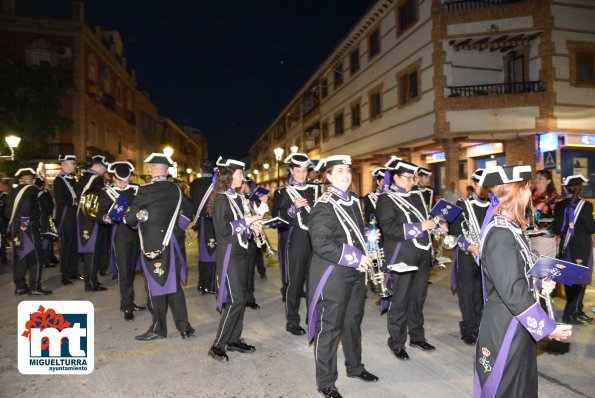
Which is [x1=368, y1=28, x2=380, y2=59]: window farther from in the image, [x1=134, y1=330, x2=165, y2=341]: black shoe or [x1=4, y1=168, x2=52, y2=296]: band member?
[x1=134, y1=330, x2=165, y2=341]: black shoe

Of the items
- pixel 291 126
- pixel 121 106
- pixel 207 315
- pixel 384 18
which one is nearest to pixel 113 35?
pixel 121 106

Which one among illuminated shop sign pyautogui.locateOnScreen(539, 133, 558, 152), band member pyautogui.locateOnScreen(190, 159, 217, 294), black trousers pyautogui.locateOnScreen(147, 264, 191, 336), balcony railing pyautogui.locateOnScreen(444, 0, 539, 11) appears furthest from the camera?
balcony railing pyautogui.locateOnScreen(444, 0, 539, 11)

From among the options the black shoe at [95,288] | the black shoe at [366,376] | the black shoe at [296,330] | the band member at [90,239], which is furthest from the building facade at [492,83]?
the black shoe at [95,288]

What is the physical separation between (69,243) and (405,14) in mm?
17212

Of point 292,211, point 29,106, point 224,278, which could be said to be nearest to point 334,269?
point 224,278

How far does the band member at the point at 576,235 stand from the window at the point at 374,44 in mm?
18052

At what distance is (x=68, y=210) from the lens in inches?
376

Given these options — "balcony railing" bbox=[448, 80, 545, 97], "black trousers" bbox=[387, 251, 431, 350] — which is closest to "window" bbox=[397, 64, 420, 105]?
"balcony railing" bbox=[448, 80, 545, 97]

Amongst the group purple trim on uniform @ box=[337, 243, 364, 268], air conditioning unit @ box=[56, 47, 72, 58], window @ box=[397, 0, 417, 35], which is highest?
air conditioning unit @ box=[56, 47, 72, 58]

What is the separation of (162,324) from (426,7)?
16.8 metres

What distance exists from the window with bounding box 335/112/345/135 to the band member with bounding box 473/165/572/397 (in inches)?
1029

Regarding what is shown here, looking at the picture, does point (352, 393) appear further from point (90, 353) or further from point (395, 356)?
point (90, 353)

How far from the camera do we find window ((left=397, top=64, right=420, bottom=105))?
19344 mm

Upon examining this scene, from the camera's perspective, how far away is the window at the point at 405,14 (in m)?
19.1
